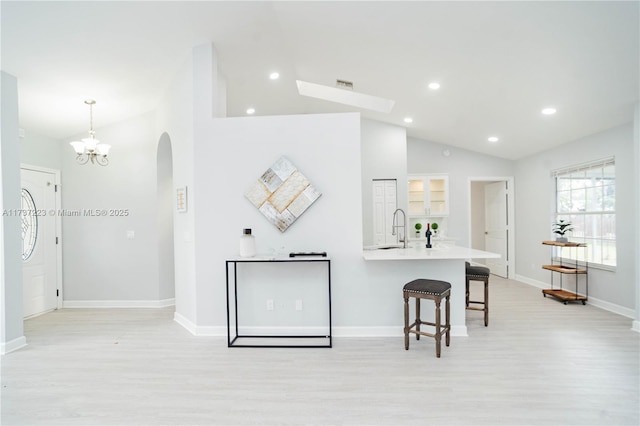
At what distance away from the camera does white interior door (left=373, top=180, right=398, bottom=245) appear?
21.1 ft

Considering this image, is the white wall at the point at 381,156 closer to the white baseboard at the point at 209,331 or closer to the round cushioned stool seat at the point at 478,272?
the round cushioned stool seat at the point at 478,272

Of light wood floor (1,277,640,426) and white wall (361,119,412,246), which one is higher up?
white wall (361,119,412,246)

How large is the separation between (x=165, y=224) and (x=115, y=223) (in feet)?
2.40

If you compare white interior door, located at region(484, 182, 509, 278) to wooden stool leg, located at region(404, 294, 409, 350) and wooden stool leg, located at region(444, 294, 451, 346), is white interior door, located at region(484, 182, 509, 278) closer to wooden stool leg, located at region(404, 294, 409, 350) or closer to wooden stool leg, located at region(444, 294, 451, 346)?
wooden stool leg, located at region(444, 294, 451, 346)

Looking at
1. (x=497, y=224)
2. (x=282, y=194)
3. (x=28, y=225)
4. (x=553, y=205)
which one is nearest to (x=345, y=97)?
(x=282, y=194)

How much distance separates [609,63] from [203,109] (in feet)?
13.5

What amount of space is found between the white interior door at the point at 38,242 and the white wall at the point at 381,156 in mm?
5022

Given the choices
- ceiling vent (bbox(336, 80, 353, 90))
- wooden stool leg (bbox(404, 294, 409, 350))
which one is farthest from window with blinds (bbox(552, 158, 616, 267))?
ceiling vent (bbox(336, 80, 353, 90))

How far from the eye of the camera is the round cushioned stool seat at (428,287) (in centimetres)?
311

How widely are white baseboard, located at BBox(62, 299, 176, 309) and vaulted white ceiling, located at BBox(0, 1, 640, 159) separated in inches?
98.5

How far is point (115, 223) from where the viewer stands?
503cm

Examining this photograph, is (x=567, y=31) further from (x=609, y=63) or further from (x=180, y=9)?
(x=180, y=9)

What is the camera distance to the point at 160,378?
276 centimetres

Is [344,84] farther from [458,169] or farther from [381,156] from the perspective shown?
[458,169]
